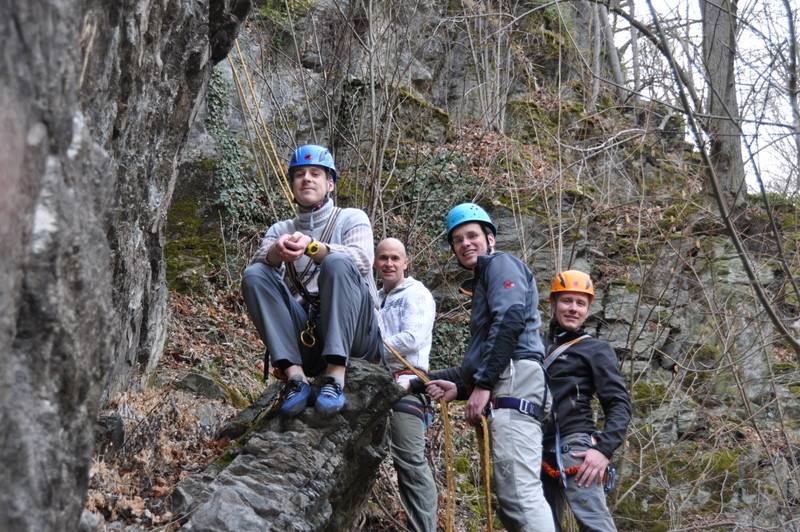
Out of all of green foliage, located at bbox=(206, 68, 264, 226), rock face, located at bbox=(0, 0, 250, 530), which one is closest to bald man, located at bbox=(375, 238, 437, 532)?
rock face, located at bbox=(0, 0, 250, 530)

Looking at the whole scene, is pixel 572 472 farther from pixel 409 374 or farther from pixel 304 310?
pixel 304 310

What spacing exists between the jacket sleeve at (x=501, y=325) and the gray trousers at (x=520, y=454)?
4.6 inches

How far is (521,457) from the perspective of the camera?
388 cm

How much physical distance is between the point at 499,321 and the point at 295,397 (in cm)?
117

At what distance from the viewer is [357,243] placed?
4.34 m

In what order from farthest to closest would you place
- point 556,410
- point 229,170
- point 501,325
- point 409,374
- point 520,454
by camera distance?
point 229,170 → point 409,374 → point 556,410 → point 501,325 → point 520,454

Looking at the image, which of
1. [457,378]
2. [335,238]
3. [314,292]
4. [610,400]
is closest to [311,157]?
[335,238]

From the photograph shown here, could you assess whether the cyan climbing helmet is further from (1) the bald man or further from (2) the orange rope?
(2) the orange rope

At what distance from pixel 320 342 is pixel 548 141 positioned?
9140 mm

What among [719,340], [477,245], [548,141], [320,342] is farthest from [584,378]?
[548,141]

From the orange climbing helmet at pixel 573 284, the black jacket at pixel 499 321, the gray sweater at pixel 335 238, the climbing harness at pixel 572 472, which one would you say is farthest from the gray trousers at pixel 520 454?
the gray sweater at pixel 335 238

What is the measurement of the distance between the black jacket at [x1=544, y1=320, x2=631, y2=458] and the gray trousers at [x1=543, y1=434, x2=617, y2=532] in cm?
7

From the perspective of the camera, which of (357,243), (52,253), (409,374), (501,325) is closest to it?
(52,253)

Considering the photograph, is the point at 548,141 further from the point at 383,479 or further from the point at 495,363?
the point at 495,363
